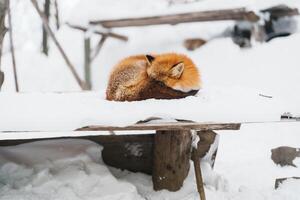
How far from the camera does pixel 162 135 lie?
9.87 ft

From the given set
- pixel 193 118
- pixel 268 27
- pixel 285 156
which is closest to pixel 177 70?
pixel 193 118

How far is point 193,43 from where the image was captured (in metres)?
8.68

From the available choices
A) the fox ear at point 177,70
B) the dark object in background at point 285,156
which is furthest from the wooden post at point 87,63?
the fox ear at point 177,70

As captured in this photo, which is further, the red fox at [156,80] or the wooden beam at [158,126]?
the red fox at [156,80]

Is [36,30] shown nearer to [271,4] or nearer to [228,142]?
[271,4]

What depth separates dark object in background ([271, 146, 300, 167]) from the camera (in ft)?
15.8

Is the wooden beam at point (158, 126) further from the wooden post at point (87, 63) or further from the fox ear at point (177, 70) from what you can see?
the wooden post at point (87, 63)

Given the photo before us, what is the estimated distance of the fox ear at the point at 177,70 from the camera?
7.91 feet

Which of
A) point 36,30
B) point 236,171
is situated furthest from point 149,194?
point 36,30

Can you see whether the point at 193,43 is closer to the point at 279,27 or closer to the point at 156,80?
the point at 279,27

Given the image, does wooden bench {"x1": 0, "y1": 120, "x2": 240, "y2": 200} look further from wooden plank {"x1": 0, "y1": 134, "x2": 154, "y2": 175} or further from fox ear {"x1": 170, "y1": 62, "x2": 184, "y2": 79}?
fox ear {"x1": 170, "y1": 62, "x2": 184, "y2": 79}

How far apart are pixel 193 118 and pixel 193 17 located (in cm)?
563

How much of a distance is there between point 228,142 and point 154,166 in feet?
10.1

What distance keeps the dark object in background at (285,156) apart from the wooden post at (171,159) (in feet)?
7.53
